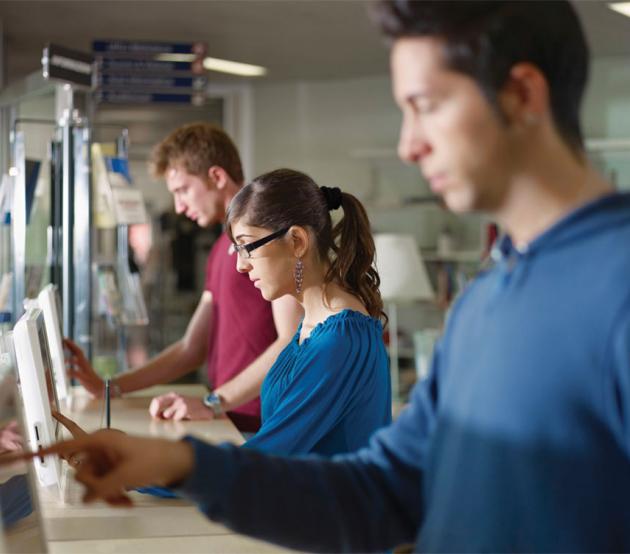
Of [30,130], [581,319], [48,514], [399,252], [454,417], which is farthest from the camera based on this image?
[399,252]

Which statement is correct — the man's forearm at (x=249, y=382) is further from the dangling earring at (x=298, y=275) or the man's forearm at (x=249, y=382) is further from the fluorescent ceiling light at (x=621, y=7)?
the fluorescent ceiling light at (x=621, y=7)

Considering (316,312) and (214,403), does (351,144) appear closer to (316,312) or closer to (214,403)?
(214,403)

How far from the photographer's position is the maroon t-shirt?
316cm

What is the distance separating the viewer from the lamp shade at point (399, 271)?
6215mm

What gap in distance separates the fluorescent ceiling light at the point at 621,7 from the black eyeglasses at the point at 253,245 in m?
4.76

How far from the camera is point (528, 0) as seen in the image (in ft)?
3.37

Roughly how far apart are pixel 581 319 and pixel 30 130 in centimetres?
362

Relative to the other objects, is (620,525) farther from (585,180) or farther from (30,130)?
(30,130)

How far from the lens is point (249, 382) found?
9.48 ft

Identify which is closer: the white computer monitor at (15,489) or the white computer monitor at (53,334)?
the white computer monitor at (15,489)

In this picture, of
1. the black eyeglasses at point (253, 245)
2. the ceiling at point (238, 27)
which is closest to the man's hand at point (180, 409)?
the black eyeglasses at point (253, 245)

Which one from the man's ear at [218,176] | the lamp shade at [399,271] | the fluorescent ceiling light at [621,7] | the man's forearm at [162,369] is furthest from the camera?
the fluorescent ceiling light at [621,7]

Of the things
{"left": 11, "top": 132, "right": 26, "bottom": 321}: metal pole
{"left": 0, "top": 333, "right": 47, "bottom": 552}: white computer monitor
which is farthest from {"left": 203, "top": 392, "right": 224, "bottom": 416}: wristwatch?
{"left": 0, "top": 333, "right": 47, "bottom": 552}: white computer monitor

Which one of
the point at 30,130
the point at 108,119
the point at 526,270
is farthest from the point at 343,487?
the point at 108,119
